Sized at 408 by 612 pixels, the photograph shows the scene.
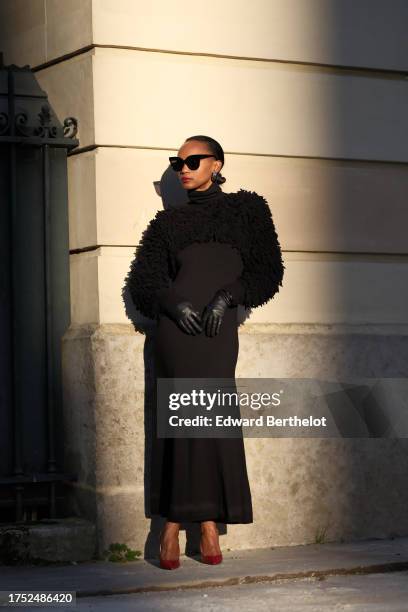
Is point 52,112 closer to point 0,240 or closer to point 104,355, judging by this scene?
point 0,240

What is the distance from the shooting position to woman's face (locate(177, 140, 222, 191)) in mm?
6906

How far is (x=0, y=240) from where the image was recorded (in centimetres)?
732

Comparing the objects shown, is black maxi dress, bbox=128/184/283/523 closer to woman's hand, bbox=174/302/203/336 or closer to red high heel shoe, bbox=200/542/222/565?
woman's hand, bbox=174/302/203/336

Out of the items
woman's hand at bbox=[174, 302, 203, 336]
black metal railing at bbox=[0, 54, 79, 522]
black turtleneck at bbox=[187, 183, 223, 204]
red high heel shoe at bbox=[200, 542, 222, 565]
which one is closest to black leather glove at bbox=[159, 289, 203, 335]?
woman's hand at bbox=[174, 302, 203, 336]

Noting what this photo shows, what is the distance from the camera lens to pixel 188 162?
271 inches

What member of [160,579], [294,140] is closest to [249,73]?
[294,140]

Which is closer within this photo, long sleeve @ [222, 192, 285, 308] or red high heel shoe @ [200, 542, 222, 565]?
red high heel shoe @ [200, 542, 222, 565]

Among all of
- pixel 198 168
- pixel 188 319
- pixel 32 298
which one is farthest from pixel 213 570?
pixel 198 168

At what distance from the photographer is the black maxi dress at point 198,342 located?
662 cm

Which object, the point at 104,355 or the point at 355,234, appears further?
the point at 355,234

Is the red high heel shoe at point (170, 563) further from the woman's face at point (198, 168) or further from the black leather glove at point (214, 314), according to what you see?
the woman's face at point (198, 168)

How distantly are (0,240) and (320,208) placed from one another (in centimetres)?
186

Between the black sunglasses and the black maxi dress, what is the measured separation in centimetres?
18

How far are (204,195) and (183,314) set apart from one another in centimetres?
72
